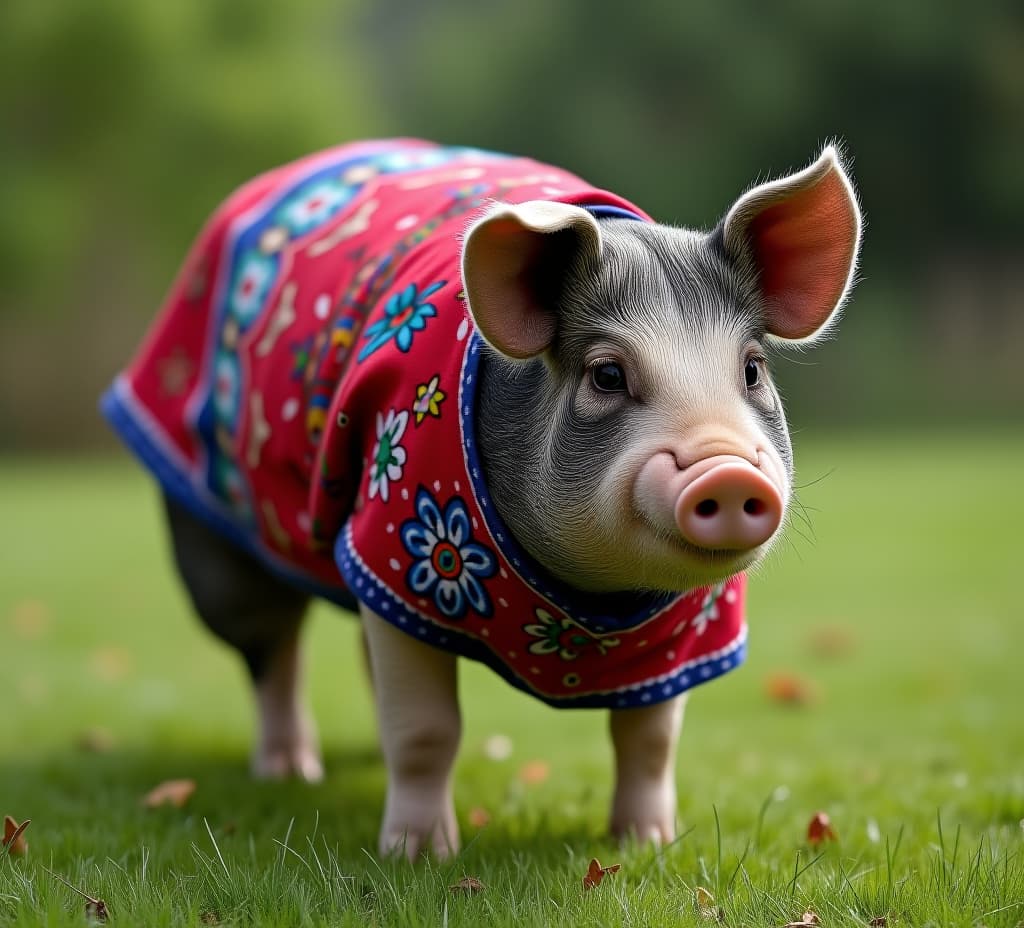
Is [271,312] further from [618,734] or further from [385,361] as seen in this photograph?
[618,734]

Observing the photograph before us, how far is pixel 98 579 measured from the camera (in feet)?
29.8

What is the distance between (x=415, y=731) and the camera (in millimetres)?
3127

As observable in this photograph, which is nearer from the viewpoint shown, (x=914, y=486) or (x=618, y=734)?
(x=618, y=734)

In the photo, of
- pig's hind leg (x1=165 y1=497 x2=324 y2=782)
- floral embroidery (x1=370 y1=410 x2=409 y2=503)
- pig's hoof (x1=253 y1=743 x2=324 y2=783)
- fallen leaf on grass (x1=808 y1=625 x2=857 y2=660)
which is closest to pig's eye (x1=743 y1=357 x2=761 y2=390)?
floral embroidery (x1=370 y1=410 x2=409 y2=503)

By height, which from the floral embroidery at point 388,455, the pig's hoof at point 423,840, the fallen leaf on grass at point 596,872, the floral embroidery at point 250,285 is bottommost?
the pig's hoof at point 423,840

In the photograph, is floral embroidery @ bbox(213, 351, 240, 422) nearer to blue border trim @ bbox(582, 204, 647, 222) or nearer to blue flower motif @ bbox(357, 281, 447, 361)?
blue flower motif @ bbox(357, 281, 447, 361)

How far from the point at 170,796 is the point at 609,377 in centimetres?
191

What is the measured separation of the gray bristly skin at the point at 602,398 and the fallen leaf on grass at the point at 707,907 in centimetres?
62

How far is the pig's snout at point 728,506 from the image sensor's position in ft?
7.73

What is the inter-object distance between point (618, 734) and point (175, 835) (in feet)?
3.58

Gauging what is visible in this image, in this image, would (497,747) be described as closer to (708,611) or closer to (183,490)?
(183,490)

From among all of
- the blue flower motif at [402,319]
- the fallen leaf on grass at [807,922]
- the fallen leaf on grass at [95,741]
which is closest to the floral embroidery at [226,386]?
the blue flower motif at [402,319]

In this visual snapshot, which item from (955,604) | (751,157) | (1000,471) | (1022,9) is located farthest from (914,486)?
(1022,9)

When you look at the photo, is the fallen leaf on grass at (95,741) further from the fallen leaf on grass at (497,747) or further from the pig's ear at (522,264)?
the pig's ear at (522,264)
